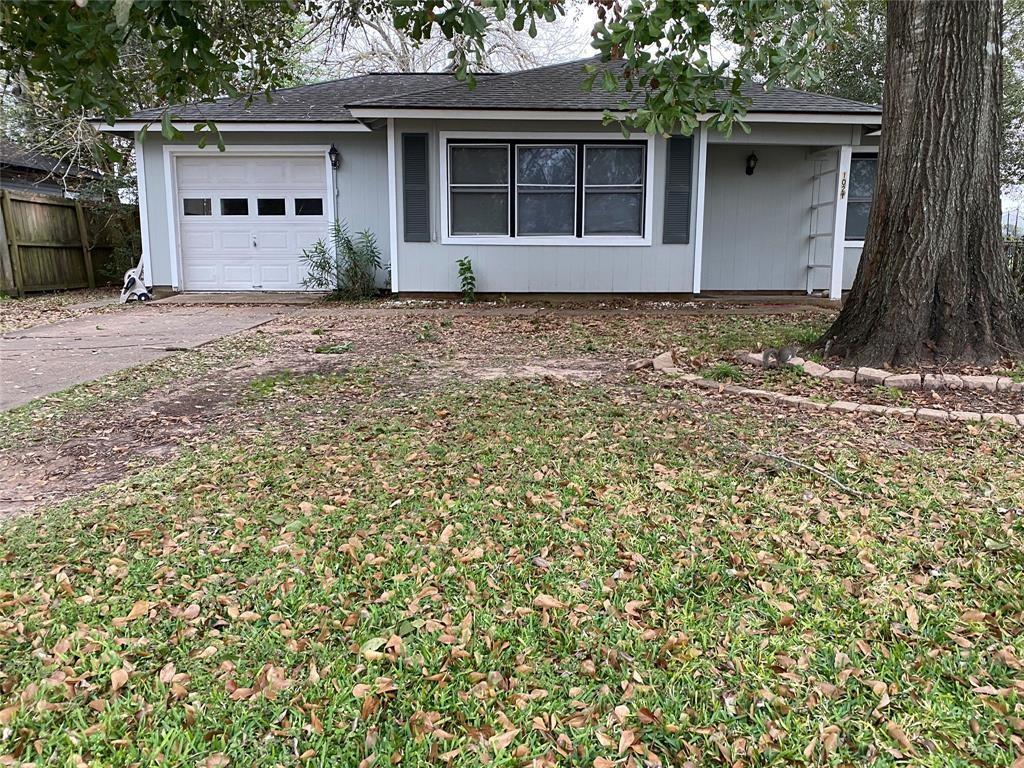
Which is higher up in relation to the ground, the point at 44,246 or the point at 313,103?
the point at 313,103

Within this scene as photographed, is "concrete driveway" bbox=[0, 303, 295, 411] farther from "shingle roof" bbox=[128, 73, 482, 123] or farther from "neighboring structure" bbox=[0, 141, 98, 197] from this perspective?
"neighboring structure" bbox=[0, 141, 98, 197]

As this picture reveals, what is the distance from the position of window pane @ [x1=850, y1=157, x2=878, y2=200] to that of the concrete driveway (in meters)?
8.53


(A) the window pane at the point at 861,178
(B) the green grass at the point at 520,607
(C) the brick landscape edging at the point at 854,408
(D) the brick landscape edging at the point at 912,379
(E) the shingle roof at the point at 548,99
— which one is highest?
(E) the shingle roof at the point at 548,99

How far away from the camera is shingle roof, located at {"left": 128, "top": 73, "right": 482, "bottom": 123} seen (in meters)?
10.4

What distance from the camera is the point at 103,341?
696 centimetres

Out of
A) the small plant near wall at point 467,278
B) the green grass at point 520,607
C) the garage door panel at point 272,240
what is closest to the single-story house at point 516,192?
the garage door panel at point 272,240

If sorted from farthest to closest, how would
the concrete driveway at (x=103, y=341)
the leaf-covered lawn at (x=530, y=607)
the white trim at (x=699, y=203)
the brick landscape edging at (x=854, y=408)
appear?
the white trim at (x=699, y=203), the concrete driveway at (x=103, y=341), the brick landscape edging at (x=854, y=408), the leaf-covered lawn at (x=530, y=607)

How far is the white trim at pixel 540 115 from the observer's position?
9.07 meters

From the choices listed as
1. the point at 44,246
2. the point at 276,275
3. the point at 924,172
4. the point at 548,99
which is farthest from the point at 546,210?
the point at 44,246

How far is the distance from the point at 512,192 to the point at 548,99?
1.30m

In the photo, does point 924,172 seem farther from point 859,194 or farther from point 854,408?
point 859,194

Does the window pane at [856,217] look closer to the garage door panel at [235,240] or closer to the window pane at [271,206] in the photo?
the window pane at [271,206]

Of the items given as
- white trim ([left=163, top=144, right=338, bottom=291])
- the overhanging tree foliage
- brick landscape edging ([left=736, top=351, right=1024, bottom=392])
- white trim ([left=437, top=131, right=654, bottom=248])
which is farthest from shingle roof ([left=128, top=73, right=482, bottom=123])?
brick landscape edging ([left=736, top=351, right=1024, bottom=392])

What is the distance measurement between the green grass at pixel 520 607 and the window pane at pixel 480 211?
680 centimetres
